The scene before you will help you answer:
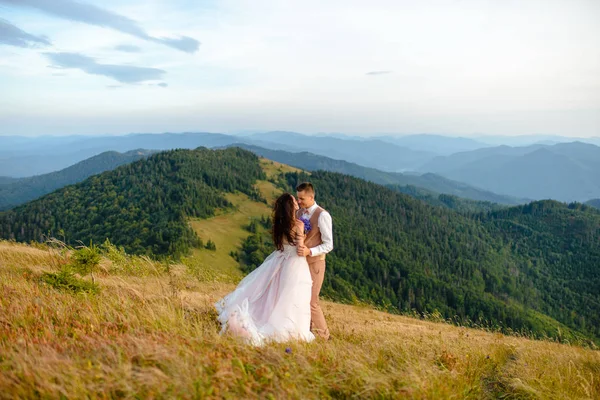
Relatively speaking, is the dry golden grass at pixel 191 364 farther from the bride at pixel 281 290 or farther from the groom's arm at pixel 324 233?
the groom's arm at pixel 324 233

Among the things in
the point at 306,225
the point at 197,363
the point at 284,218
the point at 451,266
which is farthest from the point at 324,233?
the point at 451,266

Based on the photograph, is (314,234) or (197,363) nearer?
(197,363)

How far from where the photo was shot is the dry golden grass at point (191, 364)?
3.50 meters

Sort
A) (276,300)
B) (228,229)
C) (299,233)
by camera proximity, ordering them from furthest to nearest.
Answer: (228,229) < (299,233) < (276,300)

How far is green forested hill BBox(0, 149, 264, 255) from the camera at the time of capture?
313 ft

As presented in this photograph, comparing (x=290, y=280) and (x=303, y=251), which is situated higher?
(x=303, y=251)

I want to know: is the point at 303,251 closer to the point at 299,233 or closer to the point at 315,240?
the point at 299,233

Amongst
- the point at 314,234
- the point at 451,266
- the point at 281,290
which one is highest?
the point at 314,234

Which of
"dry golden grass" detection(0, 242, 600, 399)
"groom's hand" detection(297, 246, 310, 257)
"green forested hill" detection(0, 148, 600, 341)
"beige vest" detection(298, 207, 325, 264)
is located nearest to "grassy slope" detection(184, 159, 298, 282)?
"green forested hill" detection(0, 148, 600, 341)

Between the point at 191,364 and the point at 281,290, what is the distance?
304 centimetres

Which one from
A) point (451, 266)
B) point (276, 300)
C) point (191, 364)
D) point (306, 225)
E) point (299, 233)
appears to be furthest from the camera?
point (451, 266)

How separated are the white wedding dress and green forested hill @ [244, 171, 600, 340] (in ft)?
256

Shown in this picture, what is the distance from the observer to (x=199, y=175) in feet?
522

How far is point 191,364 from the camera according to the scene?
3.97 metres
